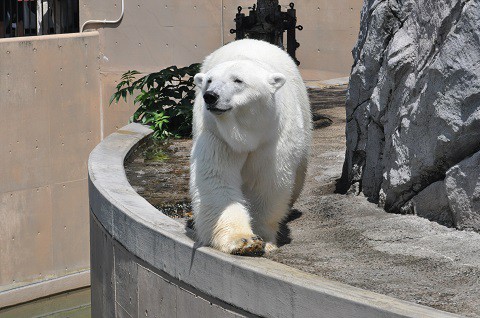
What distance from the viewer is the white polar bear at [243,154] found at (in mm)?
4605

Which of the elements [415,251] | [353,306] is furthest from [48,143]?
[353,306]

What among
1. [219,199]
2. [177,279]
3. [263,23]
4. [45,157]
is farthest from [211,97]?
[45,157]

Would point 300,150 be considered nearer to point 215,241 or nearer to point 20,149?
point 215,241

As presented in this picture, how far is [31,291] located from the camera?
38.4ft

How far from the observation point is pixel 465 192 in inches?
201

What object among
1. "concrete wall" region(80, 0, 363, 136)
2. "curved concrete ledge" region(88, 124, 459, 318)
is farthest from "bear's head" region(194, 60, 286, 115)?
"concrete wall" region(80, 0, 363, 136)

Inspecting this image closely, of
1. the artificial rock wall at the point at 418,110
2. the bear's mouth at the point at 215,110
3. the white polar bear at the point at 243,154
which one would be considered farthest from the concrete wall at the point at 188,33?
the bear's mouth at the point at 215,110

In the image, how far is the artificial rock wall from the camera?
507 cm

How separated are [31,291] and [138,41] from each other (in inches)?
206

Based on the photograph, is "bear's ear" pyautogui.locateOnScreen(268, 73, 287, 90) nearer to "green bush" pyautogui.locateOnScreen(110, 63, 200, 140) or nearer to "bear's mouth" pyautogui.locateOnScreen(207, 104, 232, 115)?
"bear's mouth" pyautogui.locateOnScreen(207, 104, 232, 115)

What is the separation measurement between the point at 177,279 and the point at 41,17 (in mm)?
10798

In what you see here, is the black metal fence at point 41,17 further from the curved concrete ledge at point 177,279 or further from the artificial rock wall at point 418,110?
the artificial rock wall at point 418,110

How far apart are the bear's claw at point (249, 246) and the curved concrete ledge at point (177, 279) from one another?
0.16 ft

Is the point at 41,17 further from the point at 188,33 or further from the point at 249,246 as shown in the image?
the point at 249,246
